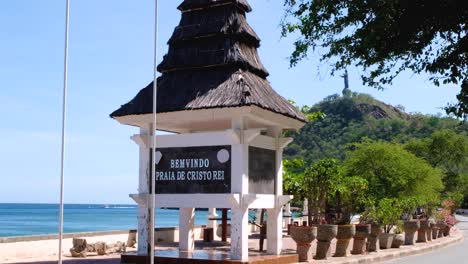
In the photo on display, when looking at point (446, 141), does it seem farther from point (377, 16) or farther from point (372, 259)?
point (377, 16)

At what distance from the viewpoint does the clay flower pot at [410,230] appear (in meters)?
26.1

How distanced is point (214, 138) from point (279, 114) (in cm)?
209

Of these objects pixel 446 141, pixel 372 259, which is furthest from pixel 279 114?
pixel 446 141

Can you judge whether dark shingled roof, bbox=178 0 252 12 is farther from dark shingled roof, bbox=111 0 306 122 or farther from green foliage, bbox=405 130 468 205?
green foliage, bbox=405 130 468 205

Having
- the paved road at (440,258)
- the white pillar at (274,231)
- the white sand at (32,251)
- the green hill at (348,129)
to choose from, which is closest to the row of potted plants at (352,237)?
the white pillar at (274,231)

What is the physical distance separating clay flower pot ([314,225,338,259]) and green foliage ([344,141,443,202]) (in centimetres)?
1546

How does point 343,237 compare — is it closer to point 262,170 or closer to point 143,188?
point 262,170

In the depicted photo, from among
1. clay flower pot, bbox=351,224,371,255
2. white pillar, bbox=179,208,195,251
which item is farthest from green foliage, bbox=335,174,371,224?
white pillar, bbox=179,208,195,251

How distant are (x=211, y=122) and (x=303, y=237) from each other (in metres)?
4.56

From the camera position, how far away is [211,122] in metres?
19.1

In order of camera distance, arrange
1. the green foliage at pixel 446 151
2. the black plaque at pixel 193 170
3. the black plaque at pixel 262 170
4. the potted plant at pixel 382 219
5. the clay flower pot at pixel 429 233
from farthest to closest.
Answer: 1. the green foliage at pixel 446 151
2. the clay flower pot at pixel 429 233
3. the potted plant at pixel 382 219
4. the black plaque at pixel 262 170
5. the black plaque at pixel 193 170

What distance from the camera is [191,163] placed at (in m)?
16.6

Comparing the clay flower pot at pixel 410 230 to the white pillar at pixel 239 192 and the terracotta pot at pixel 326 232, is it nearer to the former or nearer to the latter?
the terracotta pot at pixel 326 232

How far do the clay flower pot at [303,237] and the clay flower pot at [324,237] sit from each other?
808 millimetres
